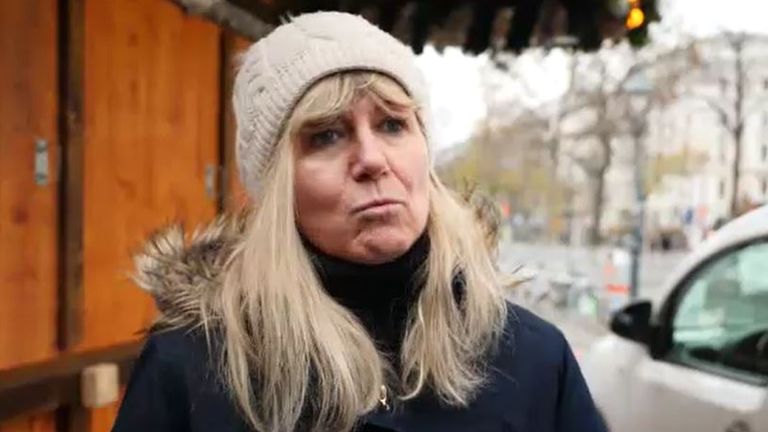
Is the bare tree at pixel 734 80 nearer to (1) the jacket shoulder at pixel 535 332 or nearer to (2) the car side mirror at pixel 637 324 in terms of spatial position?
(2) the car side mirror at pixel 637 324

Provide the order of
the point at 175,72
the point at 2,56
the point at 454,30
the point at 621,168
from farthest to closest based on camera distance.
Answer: the point at 621,168
the point at 454,30
the point at 175,72
the point at 2,56

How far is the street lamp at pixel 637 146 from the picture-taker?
55.4 feet

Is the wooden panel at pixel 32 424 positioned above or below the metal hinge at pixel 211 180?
below

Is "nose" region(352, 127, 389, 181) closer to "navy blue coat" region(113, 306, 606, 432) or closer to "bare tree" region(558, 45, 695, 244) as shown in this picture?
"navy blue coat" region(113, 306, 606, 432)

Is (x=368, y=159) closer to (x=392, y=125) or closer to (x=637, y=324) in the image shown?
(x=392, y=125)

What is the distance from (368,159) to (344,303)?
0.66 feet

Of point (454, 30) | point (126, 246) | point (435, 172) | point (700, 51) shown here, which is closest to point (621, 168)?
point (700, 51)

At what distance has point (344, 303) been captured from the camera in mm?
1459

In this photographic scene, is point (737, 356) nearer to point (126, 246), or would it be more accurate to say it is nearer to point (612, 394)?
point (612, 394)

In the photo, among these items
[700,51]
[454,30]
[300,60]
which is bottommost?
[300,60]

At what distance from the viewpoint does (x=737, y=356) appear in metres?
4.07

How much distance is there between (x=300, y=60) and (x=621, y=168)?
21859 millimetres

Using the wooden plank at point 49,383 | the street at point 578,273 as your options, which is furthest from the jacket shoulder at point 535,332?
the street at point 578,273

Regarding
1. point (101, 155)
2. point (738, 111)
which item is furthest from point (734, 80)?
point (101, 155)
